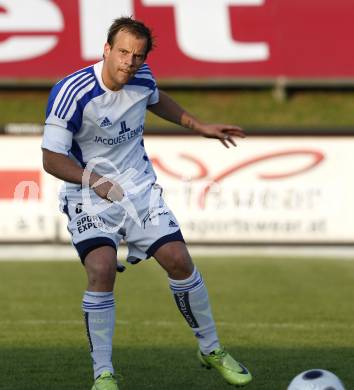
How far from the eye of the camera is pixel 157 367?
772cm

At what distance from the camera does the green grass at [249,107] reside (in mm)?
21141

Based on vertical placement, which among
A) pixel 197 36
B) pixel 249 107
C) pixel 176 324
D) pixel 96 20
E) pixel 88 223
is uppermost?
pixel 88 223

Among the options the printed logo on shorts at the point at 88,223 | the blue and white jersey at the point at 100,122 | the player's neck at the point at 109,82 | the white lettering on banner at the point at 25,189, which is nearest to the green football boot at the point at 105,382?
the printed logo on shorts at the point at 88,223

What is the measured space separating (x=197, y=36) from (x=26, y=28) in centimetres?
310

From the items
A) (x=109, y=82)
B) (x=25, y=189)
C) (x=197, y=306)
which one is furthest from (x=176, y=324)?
(x=25, y=189)

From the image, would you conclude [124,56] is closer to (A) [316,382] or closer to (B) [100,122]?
(B) [100,122]

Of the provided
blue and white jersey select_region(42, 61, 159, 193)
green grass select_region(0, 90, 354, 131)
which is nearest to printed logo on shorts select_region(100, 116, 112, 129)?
blue and white jersey select_region(42, 61, 159, 193)

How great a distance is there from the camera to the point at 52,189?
51.2 feet

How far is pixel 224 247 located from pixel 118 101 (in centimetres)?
904

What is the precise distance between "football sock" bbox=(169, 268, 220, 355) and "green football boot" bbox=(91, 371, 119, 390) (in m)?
→ 0.76

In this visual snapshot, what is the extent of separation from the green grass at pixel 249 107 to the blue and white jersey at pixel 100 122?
1370 cm

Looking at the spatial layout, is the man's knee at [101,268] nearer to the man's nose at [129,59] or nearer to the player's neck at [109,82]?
the player's neck at [109,82]

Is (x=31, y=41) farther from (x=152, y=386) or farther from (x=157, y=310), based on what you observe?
(x=152, y=386)

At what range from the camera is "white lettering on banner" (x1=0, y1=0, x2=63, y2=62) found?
2067cm
